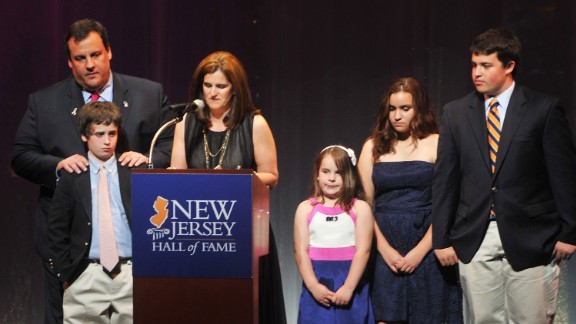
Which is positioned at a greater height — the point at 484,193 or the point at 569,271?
the point at 484,193

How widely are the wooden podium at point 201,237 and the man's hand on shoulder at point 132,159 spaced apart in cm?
72

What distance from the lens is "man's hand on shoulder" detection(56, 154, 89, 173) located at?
429 centimetres

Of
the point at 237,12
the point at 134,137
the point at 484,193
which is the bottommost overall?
the point at 484,193

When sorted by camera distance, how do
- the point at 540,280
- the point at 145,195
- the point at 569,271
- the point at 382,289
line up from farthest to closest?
the point at 569,271
the point at 382,289
the point at 540,280
the point at 145,195

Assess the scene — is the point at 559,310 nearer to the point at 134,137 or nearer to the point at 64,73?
the point at 134,137

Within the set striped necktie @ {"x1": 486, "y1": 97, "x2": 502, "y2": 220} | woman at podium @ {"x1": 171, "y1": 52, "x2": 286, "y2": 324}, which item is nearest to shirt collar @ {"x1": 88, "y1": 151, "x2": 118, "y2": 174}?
woman at podium @ {"x1": 171, "y1": 52, "x2": 286, "y2": 324}

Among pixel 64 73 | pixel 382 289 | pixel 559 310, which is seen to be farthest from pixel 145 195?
pixel 559 310

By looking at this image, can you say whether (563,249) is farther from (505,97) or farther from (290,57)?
(290,57)

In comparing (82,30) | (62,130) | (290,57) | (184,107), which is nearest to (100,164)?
(62,130)

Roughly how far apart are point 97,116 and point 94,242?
61 cm

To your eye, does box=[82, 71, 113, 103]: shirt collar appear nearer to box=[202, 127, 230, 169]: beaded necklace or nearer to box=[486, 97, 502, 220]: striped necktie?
box=[202, 127, 230, 169]: beaded necklace

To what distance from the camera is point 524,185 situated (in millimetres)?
4223

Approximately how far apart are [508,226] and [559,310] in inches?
70.5

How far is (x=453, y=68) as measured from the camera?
5.83 m
